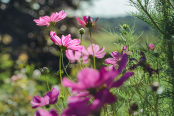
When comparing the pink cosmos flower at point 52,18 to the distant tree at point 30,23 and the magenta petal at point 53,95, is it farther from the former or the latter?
the distant tree at point 30,23

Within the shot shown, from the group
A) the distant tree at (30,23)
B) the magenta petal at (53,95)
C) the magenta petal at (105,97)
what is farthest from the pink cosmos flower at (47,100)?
the distant tree at (30,23)

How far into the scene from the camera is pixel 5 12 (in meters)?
5.62

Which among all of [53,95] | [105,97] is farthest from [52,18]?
[105,97]

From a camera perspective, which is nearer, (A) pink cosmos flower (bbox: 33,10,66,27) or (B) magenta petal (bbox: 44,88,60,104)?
(B) magenta petal (bbox: 44,88,60,104)

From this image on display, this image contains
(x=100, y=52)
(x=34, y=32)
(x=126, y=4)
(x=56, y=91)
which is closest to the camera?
(x=56, y=91)

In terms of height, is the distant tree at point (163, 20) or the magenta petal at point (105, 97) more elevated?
the distant tree at point (163, 20)

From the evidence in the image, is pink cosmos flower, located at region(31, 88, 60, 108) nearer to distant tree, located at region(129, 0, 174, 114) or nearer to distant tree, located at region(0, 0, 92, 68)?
distant tree, located at region(129, 0, 174, 114)

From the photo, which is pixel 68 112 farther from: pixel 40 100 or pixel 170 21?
pixel 170 21

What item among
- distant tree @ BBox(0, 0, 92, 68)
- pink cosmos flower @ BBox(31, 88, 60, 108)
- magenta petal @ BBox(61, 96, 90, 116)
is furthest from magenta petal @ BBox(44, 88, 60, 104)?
distant tree @ BBox(0, 0, 92, 68)

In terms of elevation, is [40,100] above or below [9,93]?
above

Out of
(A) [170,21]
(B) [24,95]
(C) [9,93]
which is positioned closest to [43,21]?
(A) [170,21]

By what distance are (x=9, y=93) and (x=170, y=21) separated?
195 centimetres

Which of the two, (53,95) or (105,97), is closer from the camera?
(105,97)

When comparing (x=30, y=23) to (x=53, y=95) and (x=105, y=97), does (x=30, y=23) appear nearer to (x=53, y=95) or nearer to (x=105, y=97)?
(x=53, y=95)
